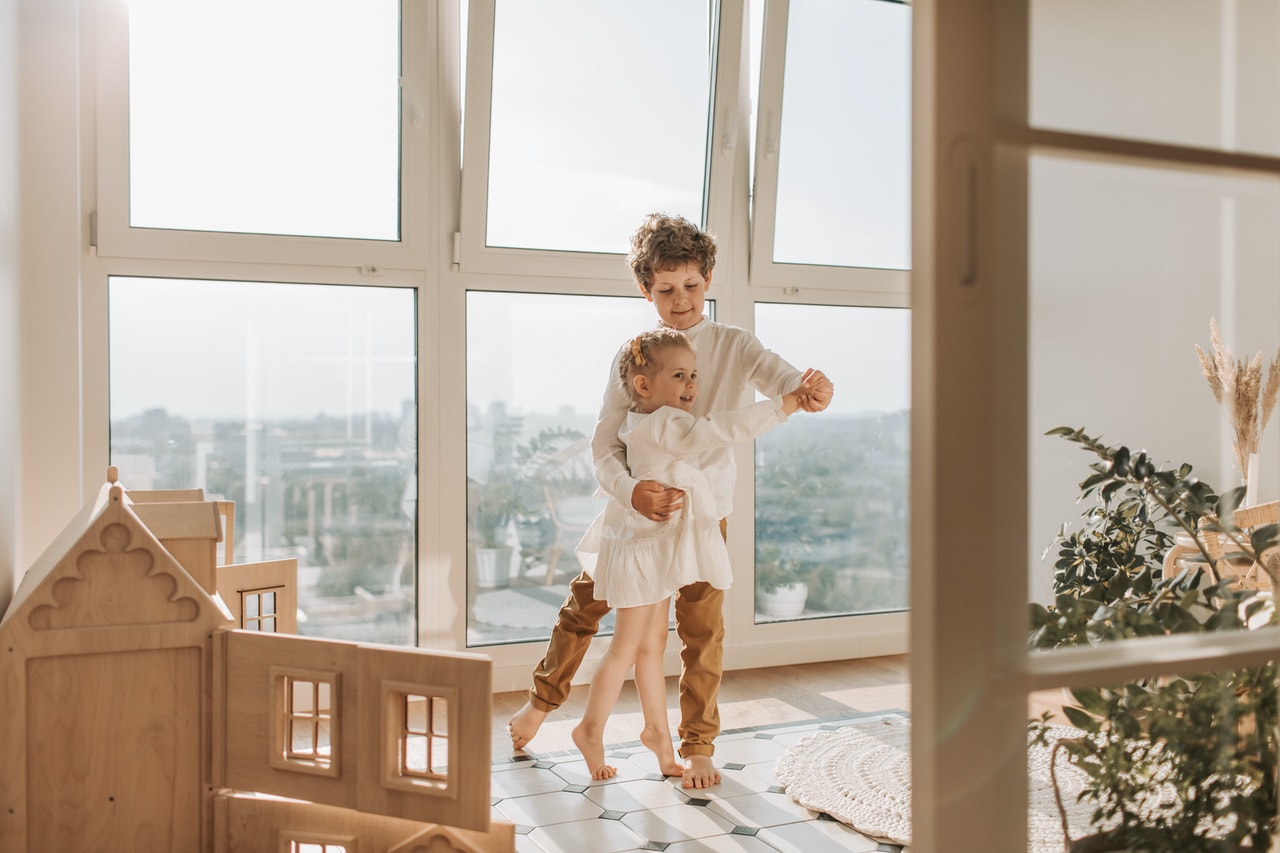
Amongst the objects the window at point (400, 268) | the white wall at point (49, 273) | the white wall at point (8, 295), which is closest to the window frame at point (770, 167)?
the window at point (400, 268)

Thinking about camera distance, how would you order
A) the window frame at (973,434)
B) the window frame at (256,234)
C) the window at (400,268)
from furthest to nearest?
the window at (400,268)
the window frame at (256,234)
the window frame at (973,434)

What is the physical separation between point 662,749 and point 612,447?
743mm

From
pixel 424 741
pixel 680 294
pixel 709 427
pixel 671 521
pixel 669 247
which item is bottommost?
pixel 424 741

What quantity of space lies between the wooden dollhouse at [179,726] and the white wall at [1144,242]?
88 cm

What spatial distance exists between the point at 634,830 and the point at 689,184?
2148 mm

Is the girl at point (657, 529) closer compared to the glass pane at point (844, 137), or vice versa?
the girl at point (657, 529)

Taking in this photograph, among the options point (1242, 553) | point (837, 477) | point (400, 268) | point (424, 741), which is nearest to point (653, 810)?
point (424, 741)

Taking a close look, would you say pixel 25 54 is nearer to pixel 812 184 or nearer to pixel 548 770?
pixel 548 770

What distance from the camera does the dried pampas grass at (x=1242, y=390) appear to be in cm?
106

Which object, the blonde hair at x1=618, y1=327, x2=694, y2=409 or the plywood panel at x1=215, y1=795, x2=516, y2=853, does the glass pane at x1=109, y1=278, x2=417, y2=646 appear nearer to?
the blonde hair at x1=618, y1=327, x2=694, y2=409

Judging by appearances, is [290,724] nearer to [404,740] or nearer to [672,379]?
[404,740]

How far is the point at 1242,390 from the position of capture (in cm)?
107

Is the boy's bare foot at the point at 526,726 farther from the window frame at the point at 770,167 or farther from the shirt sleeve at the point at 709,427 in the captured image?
the window frame at the point at 770,167

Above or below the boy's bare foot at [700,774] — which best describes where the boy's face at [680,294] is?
above
